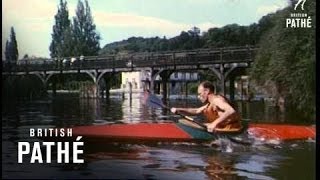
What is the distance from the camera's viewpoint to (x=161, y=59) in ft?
28.3

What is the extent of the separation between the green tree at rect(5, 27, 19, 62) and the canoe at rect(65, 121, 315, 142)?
1.16m

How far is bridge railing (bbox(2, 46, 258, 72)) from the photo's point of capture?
857 cm

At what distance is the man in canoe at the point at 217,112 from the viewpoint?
8.13 metres

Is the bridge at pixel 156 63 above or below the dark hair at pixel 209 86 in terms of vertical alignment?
above

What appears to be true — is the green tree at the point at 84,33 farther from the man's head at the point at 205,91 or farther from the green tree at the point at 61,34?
the man's head at the point at 205,91

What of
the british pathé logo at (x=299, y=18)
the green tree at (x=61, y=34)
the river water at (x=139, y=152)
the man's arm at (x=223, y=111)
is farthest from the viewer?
the man's arm at (x=223, y=111)

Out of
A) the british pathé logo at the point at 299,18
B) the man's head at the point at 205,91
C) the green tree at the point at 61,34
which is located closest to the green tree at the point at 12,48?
the green tree at the point at 61,34

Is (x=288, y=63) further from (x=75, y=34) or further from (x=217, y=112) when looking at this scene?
(x=75, y=34)

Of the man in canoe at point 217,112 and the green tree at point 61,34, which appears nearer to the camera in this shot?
the green tree at point 61,34

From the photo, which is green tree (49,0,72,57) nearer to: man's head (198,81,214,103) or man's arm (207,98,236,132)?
man's head (198,81,214,103)

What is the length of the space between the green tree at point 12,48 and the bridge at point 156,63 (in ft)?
1.68

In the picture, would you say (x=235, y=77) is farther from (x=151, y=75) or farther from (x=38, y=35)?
(x=38, y=35)

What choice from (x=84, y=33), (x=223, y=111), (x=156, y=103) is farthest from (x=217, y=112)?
(x=84, y=33)

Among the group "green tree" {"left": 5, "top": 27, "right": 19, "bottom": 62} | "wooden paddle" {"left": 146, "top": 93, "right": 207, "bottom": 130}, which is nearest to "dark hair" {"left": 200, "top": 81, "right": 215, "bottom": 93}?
"wooden paddle" {"left": 146, "top": 93, "right": 207, "bottom": 130}
